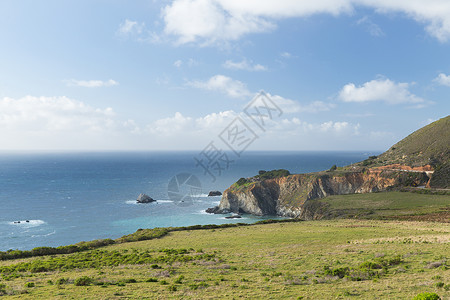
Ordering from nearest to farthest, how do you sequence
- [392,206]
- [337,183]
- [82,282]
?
[82,282] → [392,206] → [337,183]

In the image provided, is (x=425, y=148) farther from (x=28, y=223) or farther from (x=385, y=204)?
(x=28, y=223)

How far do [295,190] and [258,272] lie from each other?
93.1 meters

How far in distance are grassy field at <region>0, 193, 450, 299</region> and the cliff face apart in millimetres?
71273

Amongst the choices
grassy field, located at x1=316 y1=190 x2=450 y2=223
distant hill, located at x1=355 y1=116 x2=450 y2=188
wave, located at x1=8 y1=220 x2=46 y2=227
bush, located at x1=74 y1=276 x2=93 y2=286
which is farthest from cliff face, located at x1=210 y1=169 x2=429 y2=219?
bush, located at x1=74 y1=276 x2=93 y2=286

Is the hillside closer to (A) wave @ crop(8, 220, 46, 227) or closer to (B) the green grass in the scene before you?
(B) the green grass

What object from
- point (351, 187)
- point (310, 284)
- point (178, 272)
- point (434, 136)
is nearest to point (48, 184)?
point (351, 187)

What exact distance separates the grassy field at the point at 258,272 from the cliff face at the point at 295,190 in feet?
234

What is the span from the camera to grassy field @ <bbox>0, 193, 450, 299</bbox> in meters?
17.8

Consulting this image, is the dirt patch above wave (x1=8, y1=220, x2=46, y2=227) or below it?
below

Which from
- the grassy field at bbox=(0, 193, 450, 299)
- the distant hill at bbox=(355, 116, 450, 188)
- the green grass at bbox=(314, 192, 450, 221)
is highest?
the distant hill at bbox=(355, 116, 450, 188)

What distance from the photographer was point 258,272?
79.0 ft

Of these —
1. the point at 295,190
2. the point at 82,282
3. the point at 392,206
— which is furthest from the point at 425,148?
the point at 82,282

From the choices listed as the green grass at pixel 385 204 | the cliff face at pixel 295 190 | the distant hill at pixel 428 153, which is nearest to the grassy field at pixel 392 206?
the green grass at pixel 385 204

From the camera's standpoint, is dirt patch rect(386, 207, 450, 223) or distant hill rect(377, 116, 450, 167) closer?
dirt patch rect(386, 207, 450, 223)
